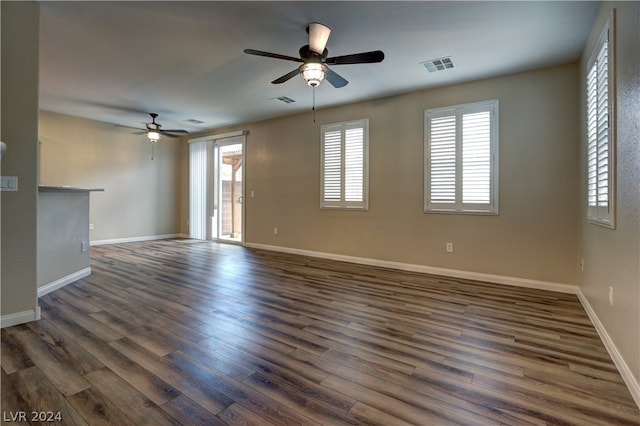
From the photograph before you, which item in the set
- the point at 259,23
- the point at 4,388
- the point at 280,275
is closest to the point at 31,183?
the point at 4,388

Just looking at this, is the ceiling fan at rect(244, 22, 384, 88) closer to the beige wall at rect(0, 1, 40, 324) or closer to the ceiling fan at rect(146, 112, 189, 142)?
the beige wall at rect(0, 1, 40, 324)

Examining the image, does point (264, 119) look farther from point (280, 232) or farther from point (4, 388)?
point (4, 388)

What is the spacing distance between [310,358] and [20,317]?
2.50m

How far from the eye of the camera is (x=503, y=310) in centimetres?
305

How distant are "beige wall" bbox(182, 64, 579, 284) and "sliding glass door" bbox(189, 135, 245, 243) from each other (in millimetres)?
1523

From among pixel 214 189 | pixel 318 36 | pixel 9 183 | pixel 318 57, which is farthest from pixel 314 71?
pixel 214 189

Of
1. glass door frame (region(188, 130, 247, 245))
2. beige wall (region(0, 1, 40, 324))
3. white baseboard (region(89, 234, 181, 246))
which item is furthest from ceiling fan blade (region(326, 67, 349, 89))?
white baseboard (region(89, 234, 181, 246))

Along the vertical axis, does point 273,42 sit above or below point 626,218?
above

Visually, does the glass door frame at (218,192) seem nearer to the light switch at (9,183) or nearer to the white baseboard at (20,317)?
the white baseboard at (20,317)

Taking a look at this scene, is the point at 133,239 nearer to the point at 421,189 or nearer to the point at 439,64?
the point at 421,189

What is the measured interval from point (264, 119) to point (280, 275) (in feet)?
12.1

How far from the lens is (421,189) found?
4684mm

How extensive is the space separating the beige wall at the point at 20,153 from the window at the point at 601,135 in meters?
4.55

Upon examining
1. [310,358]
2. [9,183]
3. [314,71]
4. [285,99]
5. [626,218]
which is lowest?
[310,358]
